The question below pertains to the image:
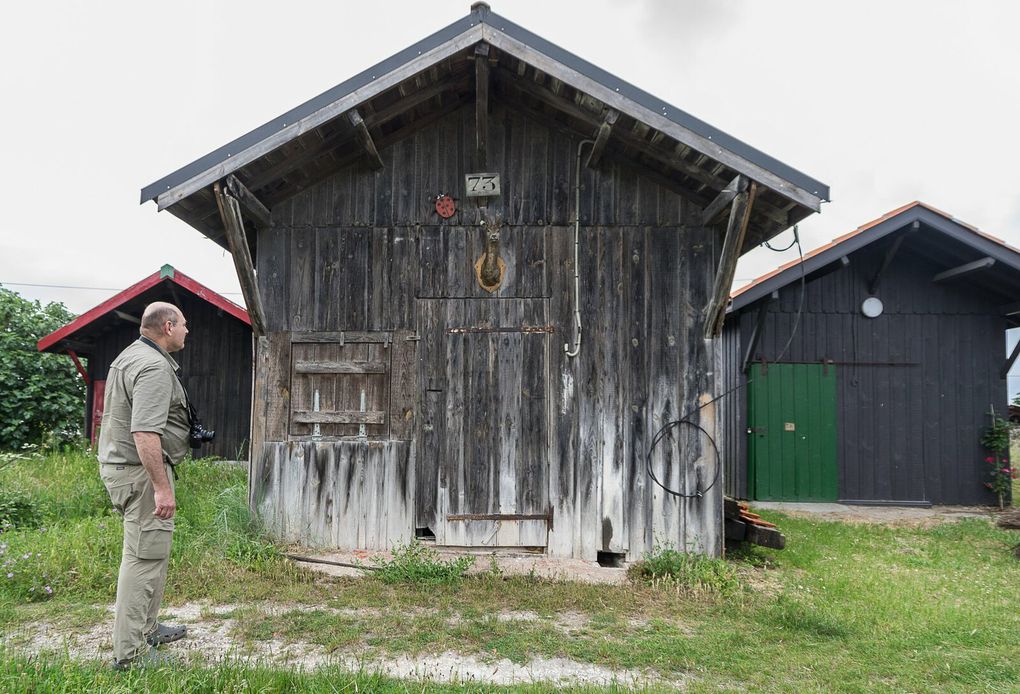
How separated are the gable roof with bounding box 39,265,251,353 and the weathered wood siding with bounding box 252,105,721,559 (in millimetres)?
4808

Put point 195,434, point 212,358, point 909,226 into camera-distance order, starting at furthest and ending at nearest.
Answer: point 212,358 → point 909,226 → point 195,434

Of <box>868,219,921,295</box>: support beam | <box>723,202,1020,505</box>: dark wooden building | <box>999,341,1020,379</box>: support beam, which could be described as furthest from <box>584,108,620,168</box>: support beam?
<box>999,341,1020,379</box>: support beam

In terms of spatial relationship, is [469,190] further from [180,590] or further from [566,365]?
[180,590]

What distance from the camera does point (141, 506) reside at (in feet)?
10.9

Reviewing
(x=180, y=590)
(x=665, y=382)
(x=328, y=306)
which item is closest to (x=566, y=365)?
(x=665, y=382)

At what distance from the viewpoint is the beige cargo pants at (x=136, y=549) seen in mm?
3232

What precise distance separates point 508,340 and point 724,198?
2.29 meters

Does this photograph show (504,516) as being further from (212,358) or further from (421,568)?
(212,358)

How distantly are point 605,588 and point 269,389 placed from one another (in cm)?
356

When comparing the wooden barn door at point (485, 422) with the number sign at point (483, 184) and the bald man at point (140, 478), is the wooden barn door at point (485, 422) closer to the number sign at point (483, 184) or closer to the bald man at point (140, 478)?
the number sign at point (483, 184)

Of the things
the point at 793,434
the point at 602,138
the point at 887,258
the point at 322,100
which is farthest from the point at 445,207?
the point at 887,258

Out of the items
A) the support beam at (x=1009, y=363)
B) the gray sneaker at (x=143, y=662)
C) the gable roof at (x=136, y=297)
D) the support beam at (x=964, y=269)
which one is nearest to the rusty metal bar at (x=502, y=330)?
the gray sneaker at (x=143, y=662)

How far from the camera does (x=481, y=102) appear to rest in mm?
5191

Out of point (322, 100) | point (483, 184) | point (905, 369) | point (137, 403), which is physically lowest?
point (137, 403)
